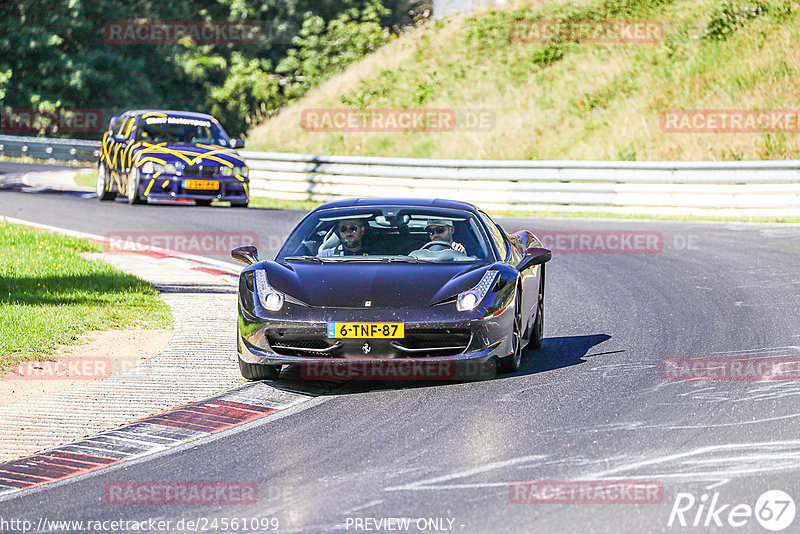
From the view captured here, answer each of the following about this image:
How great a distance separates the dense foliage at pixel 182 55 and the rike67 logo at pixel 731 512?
38474mm

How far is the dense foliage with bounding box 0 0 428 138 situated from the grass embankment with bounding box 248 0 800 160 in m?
10.0

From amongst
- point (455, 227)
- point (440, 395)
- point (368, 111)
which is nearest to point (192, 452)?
point (440, 395)

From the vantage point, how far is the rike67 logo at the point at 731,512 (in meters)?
5.14

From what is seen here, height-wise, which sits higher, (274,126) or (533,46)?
(533,46)

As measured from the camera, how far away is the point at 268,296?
8.28 m

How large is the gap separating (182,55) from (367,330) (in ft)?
155

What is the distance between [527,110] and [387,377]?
2221 centimetres

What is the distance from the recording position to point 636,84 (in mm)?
29156

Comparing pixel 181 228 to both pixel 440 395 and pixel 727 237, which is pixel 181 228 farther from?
pixel 440 395
